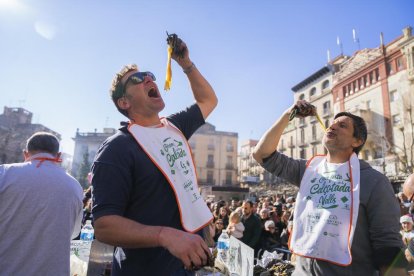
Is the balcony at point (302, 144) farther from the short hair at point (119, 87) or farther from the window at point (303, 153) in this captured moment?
the short hair at point (119, 87)

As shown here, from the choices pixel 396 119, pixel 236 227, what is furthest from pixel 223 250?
pixel 396 119

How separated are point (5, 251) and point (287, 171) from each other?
2363 millimetres

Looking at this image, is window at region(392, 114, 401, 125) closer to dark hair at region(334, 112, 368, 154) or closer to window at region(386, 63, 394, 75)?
window at region(386, 63, 394, 75)

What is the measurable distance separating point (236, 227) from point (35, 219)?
5356mm

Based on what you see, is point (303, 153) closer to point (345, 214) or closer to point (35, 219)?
point (345, 214)

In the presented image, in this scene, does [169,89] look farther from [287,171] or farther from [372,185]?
[372,185]

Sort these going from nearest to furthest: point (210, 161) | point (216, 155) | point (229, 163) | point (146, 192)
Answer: point (146, 192) → point (210, 161) → point (216, 155) → point (229, 163)

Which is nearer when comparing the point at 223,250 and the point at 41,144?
the point at 41,144

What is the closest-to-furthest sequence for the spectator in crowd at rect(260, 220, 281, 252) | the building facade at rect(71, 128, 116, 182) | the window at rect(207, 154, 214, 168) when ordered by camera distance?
the spectator in crowd at rect(260, 220, 281, 252) < the window at rect(207, 154, 214, 168) < the building facade at rect(71, 128, 116, 182)

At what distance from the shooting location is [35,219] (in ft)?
7.80

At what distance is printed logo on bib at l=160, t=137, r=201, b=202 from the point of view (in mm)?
1610

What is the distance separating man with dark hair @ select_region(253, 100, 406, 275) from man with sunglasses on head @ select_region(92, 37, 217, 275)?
1047mm

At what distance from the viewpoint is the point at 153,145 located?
1.61 meters

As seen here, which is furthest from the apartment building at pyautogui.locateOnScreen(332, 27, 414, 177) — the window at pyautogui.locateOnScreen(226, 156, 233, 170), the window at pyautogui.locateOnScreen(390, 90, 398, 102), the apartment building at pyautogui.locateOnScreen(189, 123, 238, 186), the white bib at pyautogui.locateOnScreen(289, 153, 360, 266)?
the white bib at pyautogui.locateOnScreen(289, 153, 360, 266)
